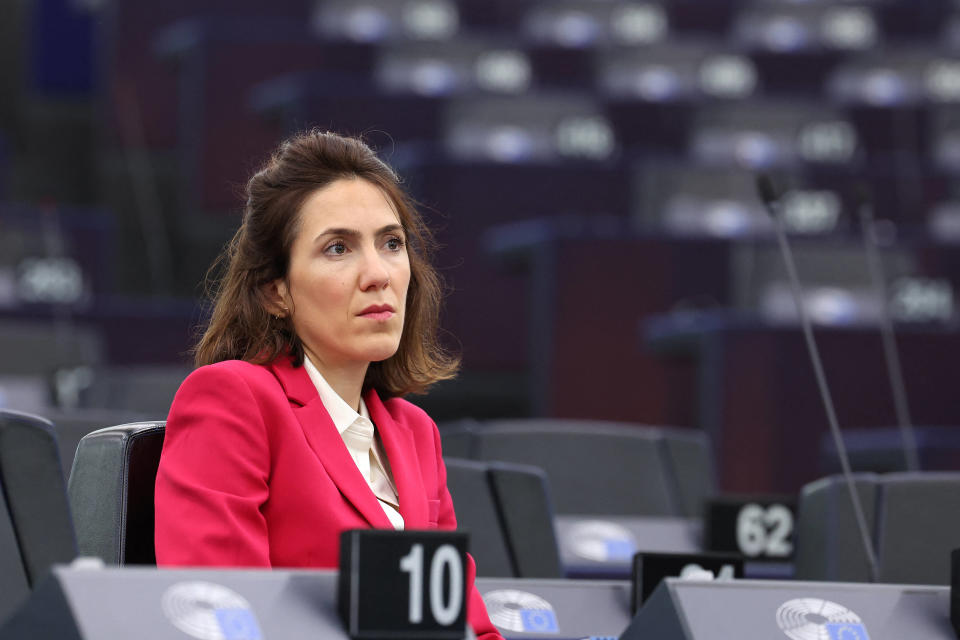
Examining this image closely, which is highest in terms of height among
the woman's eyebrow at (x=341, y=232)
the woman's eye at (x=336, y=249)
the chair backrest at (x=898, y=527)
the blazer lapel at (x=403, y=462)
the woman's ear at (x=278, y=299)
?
the woman's eyebrow at (x=341, y=232)

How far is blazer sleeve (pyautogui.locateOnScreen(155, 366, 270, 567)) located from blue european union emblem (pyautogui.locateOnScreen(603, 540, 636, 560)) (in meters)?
1.05

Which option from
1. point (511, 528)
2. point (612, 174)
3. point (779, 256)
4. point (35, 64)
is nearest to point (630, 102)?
point (612, 174)

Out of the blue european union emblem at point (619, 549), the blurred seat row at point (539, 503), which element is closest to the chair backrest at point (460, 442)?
the blurred seat row at point (539, 503)

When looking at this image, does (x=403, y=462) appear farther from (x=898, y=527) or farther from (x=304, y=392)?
(x=898, y=527)

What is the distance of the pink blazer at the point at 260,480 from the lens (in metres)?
1.33

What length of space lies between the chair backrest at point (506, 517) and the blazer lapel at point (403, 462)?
0.44 m

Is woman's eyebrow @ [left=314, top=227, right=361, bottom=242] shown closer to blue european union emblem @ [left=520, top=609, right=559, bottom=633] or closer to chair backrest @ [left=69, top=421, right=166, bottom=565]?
chair backrest @ [left=69, top=421, right=166, bottom=565]

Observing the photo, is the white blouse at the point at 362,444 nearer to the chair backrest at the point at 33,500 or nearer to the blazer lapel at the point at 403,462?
the blazer lapel at the point at 403,462

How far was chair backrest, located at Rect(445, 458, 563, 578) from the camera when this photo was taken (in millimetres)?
2055

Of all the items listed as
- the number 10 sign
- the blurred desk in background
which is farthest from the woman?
the blurred desk in background

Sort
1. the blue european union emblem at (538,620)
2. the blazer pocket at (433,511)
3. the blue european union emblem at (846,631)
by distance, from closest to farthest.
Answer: the blue european union emblem at (846,631), the blazer pocket at (433,511), the blue european union emblem at (538,620)

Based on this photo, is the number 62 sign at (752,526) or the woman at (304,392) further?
the number 62 sign at (752,526)

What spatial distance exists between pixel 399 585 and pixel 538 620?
700mm

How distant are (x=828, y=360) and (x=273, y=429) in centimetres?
251
